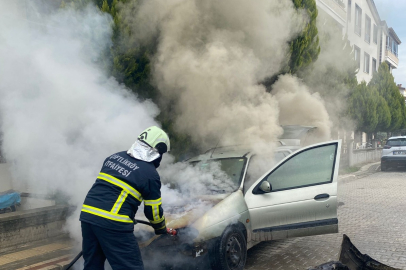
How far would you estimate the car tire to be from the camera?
3.84 meters

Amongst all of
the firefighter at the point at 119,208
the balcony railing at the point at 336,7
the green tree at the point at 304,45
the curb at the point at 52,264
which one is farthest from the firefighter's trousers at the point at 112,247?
the balcony railing at the point at 336,7

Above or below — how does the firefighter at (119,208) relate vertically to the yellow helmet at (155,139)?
below

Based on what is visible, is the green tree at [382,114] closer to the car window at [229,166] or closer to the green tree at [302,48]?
the green tree at [302,48]

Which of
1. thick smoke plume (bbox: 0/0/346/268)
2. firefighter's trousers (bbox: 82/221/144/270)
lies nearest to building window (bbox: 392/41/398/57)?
thick smoke plume (bbox: 0/0/346/268)

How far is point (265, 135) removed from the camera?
237 inches

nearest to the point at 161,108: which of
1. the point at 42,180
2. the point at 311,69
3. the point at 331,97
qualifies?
the point at 42,180

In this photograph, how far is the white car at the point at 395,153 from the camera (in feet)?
50.3

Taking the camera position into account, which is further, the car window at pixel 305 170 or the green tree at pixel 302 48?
the green tree at pixel 302 48

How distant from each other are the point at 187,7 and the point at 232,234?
4.24 metres

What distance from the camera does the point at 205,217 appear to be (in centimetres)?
390

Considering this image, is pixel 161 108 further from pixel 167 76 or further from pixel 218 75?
pixel 218 75

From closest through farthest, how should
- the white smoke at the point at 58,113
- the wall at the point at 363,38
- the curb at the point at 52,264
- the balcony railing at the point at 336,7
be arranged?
the curb at the point at 52,264, the white smoke at the point at 58,113, the balcony railing at the point at 336,7, the wall at the point at 363,38

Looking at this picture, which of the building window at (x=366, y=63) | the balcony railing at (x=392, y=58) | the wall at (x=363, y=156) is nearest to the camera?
the wall at (x=363, y=156)

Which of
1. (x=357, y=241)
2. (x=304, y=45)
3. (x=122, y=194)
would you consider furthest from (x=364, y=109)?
(x=122, y=194)
